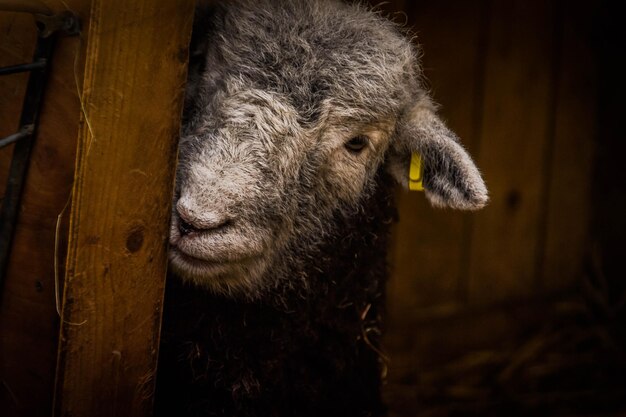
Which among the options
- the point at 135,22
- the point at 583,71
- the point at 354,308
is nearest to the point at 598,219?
the point at 583,71

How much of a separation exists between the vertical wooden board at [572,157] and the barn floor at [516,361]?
11.8 inches

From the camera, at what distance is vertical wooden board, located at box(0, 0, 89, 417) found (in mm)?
1693

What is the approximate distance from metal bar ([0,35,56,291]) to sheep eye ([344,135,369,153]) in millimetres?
1176

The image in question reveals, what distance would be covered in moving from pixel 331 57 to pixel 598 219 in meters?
4.25

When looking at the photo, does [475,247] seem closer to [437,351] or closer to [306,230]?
[437,351]

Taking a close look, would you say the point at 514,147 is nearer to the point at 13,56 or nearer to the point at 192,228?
the point at 192,228

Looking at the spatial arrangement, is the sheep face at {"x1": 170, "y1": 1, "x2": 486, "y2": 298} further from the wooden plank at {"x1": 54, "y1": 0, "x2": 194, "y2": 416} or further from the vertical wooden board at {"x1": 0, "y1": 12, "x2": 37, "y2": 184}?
the vertical wooden board at {"x1": 0, "y1": 12, "x2": 37, "y2": 184}

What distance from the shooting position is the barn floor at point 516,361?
4855 mm

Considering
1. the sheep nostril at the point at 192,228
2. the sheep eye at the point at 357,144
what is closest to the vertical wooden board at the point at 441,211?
the sheep eye at the point at 357,144

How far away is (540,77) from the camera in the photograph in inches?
201

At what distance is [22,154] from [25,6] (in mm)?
382

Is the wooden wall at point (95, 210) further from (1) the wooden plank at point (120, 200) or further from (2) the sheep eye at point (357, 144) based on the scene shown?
(2) the sheep eye at point (357, 144)

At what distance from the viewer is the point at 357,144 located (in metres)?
2.57

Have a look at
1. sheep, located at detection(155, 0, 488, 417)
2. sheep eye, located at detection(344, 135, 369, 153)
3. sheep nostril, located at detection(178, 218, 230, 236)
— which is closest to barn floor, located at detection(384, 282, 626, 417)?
sheep, located at detection(155, 0, 488, 417)
